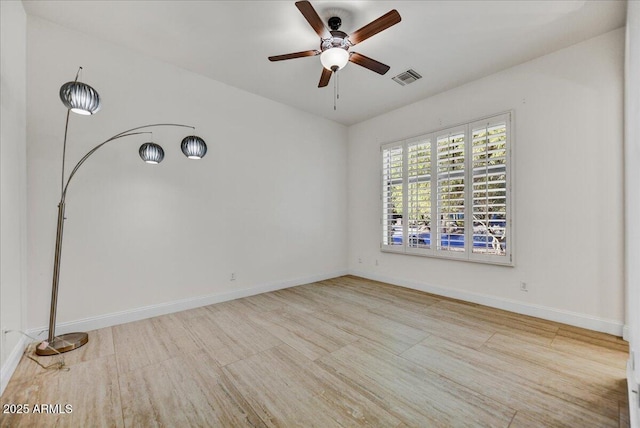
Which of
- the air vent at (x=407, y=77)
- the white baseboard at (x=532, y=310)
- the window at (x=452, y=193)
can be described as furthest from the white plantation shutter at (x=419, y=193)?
the air vent at (x=407, y=77)

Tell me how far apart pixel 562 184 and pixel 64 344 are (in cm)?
564

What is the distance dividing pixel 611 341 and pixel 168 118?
5635 millimetres

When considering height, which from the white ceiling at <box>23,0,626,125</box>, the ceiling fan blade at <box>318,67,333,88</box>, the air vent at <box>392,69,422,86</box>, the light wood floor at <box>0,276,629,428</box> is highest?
the white ceiling at <box>23,0,626,125</box>

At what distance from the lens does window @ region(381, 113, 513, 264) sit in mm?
3646

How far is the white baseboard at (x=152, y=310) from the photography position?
9.34 feet

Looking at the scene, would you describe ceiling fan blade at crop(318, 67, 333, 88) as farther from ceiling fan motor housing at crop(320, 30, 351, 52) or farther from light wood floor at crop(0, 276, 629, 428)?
light wood floor at crop(0, 276, 629, 428)

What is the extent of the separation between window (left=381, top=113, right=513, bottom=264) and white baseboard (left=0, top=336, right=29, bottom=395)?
15.7 ft

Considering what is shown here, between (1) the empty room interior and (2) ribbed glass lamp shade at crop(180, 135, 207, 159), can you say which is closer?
(1) the empty room interior

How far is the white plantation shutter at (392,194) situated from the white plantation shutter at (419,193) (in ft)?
0.61

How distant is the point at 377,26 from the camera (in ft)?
7.68

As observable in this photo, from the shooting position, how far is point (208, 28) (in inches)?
112

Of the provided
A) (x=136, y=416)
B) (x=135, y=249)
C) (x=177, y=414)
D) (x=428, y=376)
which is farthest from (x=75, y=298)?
(x=428, y=376)

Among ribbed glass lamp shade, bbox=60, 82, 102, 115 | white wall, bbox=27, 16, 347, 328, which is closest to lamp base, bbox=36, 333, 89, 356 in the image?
white wall, bbox=27, 16, 347, 328

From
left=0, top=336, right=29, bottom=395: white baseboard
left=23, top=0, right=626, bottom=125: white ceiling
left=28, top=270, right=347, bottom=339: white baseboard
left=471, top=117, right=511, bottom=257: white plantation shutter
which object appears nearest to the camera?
left=0, top=336, right=29, bottom=395: white baseboard
